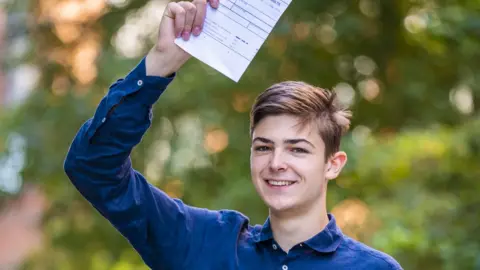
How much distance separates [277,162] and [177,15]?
0.51m

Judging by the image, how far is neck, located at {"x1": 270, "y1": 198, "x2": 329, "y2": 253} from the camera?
264 cm

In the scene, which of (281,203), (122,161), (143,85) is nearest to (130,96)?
(143,85)

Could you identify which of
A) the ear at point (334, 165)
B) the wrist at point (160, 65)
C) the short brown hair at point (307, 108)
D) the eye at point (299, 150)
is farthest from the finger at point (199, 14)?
the ear at point (334, 165)

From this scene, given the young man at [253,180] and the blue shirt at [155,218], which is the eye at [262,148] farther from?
the blue shirt at [155,218]

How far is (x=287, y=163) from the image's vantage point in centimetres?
257

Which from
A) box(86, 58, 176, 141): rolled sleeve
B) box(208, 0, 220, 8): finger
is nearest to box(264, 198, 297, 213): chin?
box(86, 58, 176, 141): rolled sleeve

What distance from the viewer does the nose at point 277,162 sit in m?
2.55

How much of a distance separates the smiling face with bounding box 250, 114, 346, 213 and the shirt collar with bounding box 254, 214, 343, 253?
80mm

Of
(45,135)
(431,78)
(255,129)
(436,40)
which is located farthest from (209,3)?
(45,135)

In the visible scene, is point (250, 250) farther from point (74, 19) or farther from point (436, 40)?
point (74, 19)

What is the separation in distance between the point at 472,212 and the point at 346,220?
1.17m

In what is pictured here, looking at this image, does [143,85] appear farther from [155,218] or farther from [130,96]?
[155,218]

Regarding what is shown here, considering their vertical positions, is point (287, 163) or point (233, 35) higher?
point (233, 35)

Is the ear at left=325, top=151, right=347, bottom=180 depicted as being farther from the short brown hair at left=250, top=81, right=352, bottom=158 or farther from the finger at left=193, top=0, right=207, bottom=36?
the finger at left=193, top=0, right=207, bottom=36
